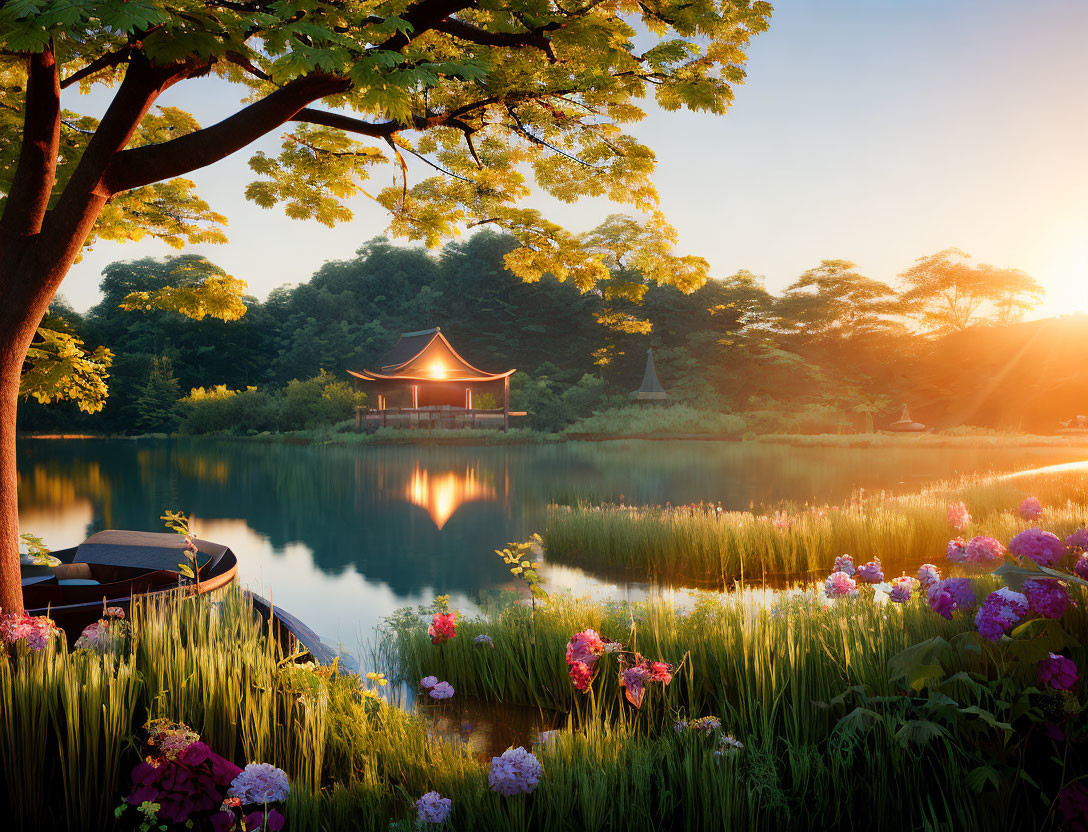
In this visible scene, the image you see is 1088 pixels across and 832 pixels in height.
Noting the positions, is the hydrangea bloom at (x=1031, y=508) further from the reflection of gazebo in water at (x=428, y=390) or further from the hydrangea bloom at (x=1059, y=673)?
the reflection of gazebo in water at (x=428, y=390)

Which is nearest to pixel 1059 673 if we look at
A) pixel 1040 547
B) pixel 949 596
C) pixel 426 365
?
pixel 949 596

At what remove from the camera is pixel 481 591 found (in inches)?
321

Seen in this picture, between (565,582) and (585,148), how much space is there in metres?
4.82

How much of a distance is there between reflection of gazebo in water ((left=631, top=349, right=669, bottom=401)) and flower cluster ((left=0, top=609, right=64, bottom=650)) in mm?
34424

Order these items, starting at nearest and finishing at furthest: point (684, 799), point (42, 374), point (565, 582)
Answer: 1. point (684, 799)
2. point (42, 374)
3. point (565, 582)

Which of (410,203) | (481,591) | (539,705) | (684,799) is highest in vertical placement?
(410,203)

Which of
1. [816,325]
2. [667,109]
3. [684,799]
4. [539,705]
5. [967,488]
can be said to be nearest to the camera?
[684,799]

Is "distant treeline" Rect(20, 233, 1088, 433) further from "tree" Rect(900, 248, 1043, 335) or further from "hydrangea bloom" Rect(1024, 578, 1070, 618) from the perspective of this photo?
"hydrangea bloom" Rect(1024, 578, 1070, 618)

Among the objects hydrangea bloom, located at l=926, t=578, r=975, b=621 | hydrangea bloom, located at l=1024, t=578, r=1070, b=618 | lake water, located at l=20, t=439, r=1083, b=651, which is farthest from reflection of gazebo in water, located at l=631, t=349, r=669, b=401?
hydrangea bloom, located at l=1024, t=578, r=1070, b=618

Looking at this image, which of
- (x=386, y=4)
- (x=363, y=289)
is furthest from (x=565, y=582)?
(x=363, y=289)

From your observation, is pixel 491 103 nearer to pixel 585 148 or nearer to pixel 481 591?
pixel 585 148

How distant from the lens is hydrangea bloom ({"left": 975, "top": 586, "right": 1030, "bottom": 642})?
244cm

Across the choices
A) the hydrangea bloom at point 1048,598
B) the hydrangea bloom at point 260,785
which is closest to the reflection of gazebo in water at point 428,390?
the hydrangea bloom at point 260,785

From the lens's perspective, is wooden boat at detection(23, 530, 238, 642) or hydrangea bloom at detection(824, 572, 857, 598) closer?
hydrangea bloom at detection(824, 572, 857, 598)
